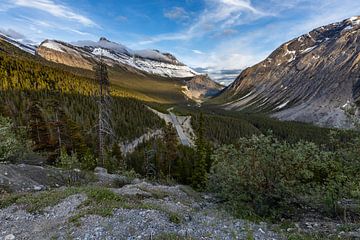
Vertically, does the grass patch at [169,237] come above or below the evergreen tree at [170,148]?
above

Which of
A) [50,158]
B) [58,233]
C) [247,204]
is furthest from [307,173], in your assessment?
[50,158]

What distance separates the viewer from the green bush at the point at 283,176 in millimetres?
16469

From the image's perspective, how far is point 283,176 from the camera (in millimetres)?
17531

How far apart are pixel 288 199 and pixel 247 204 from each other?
2.57m

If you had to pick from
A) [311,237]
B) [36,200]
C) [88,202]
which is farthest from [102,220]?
[311,237]

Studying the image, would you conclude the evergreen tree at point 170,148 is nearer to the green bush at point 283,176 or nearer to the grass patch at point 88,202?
the green bush at point 283,176

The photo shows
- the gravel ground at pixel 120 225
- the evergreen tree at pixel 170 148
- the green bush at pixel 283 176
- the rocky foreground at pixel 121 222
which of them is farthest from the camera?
the evergreen tree at pixel 170 148

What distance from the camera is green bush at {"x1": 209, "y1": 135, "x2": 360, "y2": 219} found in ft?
54.0

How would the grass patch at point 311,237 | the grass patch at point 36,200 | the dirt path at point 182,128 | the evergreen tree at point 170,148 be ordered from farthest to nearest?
1. the dirt path at point 182,128
2. the evergreen tree at point 170,148
3. the grass patch at point 36,200
4. the grass patch at point 311,237

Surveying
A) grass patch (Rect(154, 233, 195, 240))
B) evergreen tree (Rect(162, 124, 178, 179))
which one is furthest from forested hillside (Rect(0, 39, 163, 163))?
grass patch (Rect(154, 233, 195, 240))

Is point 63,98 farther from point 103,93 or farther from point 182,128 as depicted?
point 103,93

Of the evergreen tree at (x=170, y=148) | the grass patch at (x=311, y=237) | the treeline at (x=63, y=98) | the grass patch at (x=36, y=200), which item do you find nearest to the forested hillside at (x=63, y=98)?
the treeline at (x=63, y=98)

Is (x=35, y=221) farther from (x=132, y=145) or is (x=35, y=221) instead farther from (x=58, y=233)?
(x=132, y=145)

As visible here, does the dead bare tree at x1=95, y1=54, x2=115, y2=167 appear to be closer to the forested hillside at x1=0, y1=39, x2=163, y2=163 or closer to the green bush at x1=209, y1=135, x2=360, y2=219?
the green bush at x1=209, y1=135, x2=360, y2=219
